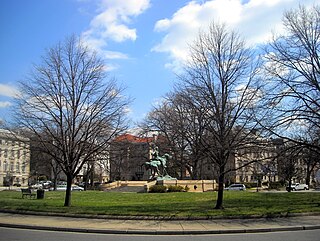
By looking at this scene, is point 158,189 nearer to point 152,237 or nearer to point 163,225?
point 163,225

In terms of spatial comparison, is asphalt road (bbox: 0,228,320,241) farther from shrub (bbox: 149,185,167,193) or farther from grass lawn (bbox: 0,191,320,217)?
shrub (bbox: 149,185,167,193)

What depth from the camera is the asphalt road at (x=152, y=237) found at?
1236 centimetres

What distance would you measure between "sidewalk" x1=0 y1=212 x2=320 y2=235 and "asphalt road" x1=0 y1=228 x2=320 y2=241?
675 mm

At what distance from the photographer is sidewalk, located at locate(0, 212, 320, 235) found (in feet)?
46.9

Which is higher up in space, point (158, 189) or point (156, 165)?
point (156, 165)

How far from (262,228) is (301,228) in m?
1.64

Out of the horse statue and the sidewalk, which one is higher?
the horse statue

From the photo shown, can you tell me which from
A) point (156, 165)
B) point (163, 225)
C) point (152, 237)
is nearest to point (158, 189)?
point (156, 165)

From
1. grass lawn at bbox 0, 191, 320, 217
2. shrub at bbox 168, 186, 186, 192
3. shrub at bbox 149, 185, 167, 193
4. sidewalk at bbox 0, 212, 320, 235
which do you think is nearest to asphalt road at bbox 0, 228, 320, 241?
sidewalk at bbox 0, 212, 320, 235

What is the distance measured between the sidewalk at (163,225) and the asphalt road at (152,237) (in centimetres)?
68

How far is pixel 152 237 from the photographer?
13234mm

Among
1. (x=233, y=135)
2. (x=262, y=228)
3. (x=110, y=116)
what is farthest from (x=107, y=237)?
(x=110, y=116)

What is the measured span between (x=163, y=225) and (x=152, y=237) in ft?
7.77

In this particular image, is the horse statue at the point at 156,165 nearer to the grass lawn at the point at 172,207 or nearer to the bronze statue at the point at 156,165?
the bronze statue at the point at 156,165
